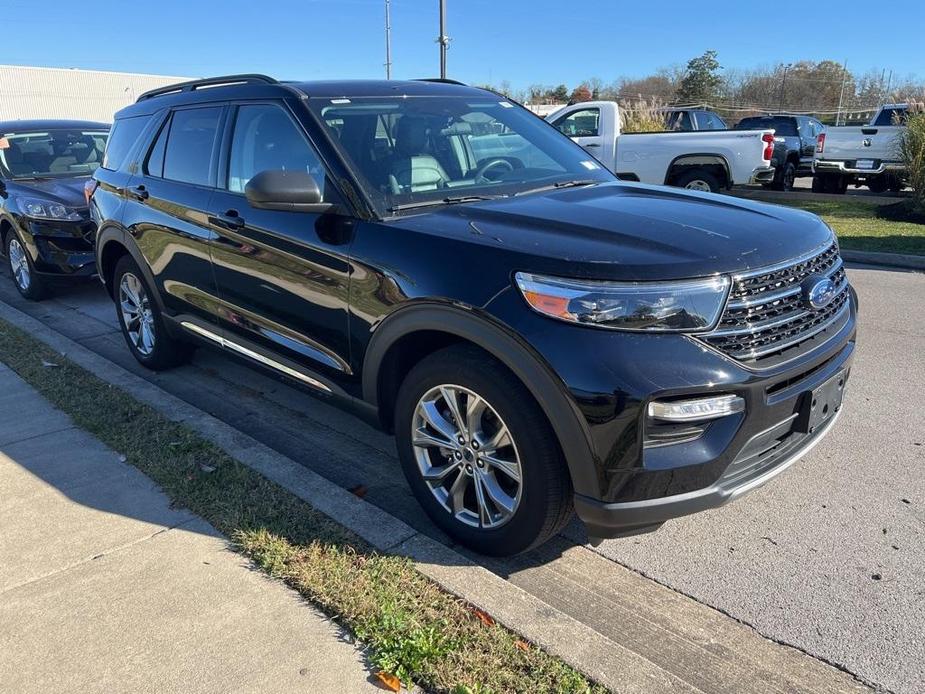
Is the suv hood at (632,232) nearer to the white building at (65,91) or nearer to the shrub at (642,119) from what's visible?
the shrub at (642,119)

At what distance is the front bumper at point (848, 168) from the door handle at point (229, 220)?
14363mm

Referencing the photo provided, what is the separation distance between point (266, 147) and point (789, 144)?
1729 cm

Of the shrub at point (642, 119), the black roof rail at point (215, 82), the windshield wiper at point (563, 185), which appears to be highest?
the shrub at point (642, 119)

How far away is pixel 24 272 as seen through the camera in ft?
25.3

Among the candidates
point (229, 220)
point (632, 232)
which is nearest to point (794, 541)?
point (632, 232)

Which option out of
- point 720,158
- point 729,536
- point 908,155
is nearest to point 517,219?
point 729,536

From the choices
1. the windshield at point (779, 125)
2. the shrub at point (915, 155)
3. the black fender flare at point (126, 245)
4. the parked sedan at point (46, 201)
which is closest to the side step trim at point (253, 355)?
the black fender flare at point (126, 245)

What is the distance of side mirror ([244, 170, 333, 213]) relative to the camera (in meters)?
3.14

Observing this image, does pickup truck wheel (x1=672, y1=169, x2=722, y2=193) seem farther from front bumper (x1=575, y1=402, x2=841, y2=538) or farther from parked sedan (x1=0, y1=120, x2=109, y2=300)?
front bumper (x1=575, y1=402, x2=841, y2=538)

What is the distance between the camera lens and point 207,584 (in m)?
2.81

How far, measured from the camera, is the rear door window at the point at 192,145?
427cm

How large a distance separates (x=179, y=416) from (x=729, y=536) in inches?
122

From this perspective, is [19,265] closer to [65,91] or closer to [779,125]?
[779,125]

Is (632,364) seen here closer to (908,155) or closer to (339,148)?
(339,148)
